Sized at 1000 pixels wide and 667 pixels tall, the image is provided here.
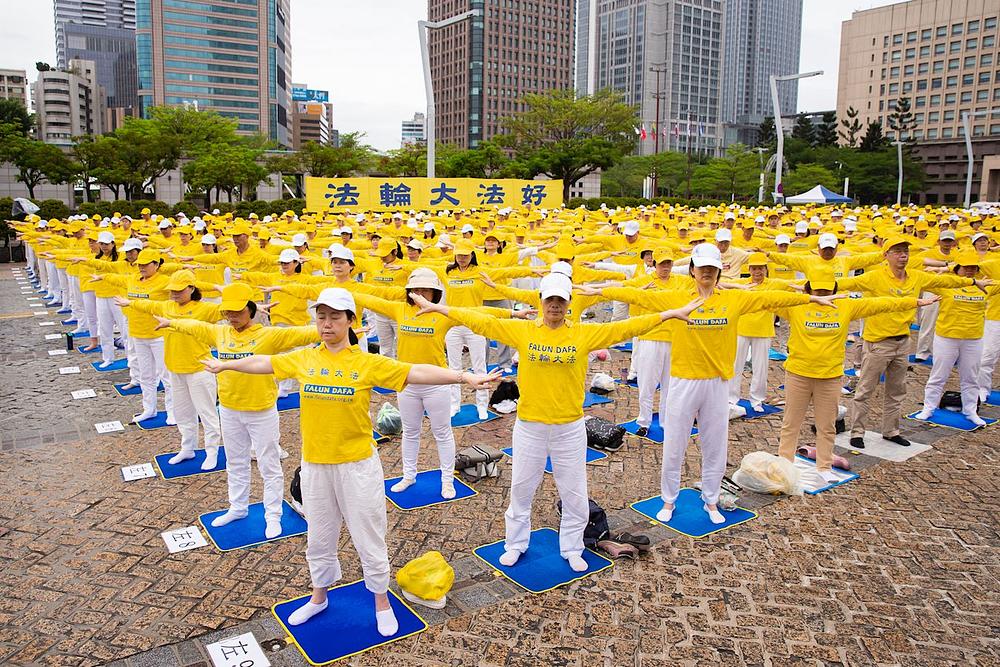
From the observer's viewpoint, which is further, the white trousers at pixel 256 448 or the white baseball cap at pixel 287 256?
the white baseball cap at pixel 287 256

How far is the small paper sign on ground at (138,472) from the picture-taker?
8.11 metres

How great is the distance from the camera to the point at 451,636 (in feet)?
17.3

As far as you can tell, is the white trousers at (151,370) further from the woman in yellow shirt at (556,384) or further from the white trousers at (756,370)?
the white trousers at (756,370)

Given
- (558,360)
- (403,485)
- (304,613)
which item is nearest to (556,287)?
(558,360)

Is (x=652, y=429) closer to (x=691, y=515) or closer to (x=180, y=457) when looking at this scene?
(x=691, y=515)

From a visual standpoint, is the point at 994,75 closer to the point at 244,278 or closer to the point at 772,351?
the point at 772,351

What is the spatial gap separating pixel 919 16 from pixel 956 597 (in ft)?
398

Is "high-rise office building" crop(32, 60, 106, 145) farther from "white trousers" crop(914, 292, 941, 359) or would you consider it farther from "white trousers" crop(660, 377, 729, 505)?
"white trousers" crop(660, 377, 729, 505)

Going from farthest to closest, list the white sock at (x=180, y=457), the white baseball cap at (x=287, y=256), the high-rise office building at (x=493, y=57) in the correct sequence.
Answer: the high-rise office building at (x=493, y=57) < the white baseball cap at (x=287, y=256) < the white sock at (x=180, y=457)

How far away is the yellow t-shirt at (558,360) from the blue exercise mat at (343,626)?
176 centimetres

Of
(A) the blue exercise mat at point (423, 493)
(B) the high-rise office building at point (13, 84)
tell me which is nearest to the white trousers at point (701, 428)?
(A) the blue exercise mat at point (423, 493)

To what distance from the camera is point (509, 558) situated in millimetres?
6230

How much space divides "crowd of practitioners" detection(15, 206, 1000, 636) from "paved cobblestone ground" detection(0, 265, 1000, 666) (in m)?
0.51

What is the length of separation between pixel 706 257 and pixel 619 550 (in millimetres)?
2712
